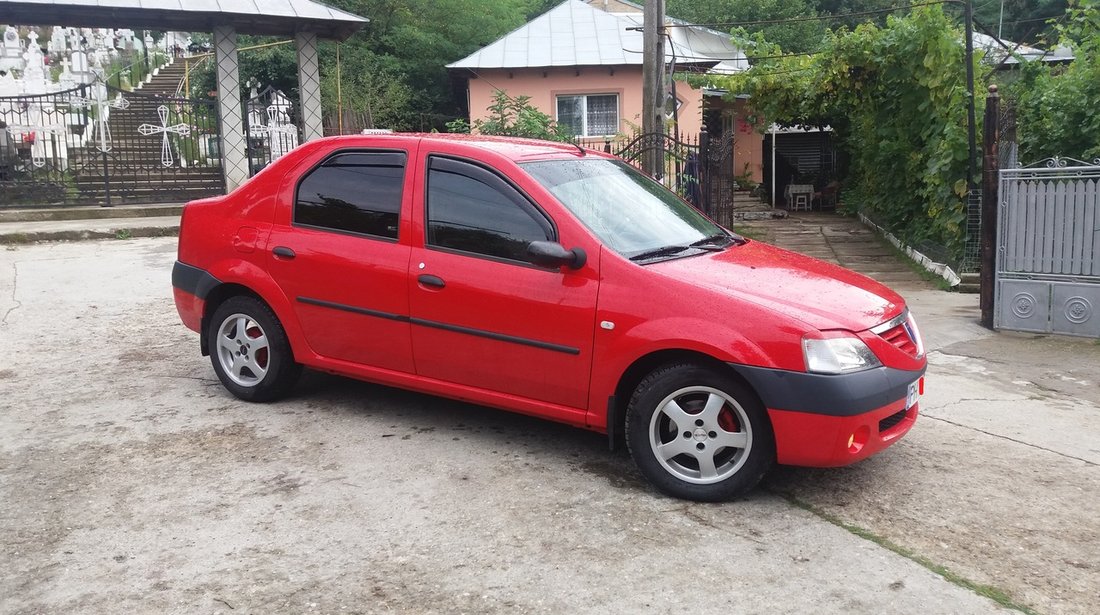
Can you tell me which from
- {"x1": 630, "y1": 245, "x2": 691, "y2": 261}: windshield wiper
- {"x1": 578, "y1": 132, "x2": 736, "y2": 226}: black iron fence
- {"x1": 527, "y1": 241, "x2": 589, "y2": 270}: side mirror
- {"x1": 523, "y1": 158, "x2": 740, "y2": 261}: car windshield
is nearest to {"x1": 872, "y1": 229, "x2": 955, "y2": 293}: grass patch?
{"x1": 578, "y1": 132, "x2": 736, "y2": 226}: black iron fence

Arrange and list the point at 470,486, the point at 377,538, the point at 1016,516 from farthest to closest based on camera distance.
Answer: the point at 470,486 < the point at 1016,516 < the point at 377,538

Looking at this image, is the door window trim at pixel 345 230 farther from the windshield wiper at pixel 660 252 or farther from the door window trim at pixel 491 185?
the windshield wiper at pixel 660 252

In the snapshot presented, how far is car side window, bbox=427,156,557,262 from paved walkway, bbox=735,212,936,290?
8.59m

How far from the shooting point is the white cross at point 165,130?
17.4 m

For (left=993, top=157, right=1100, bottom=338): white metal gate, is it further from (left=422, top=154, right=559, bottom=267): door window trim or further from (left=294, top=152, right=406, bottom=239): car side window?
(left=294, top=152, right=406, bottom=239): car side window

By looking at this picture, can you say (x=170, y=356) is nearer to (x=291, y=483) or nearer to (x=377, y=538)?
(x=291, y=483)

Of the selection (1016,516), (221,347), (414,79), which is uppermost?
(414,79)

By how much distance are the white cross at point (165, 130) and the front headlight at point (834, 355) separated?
15530 mm

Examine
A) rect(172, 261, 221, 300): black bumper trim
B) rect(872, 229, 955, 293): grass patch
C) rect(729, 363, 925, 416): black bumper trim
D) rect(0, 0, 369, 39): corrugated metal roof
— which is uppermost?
rect(0, 0, 369, 39): corrugated metal roof

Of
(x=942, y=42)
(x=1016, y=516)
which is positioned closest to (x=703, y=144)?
(x=942, y=42)

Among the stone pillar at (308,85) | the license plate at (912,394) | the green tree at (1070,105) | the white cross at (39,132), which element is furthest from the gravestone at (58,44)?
the license plate at (912,394)

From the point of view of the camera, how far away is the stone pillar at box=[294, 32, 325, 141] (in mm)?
16609

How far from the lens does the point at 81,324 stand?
816cm

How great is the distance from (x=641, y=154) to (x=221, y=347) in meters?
6.97
